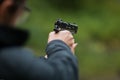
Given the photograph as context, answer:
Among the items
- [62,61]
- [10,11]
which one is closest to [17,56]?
[10,11]

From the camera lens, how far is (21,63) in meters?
2.49

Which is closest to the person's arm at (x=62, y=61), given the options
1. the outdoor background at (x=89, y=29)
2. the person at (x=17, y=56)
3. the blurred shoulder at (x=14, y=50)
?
the person at (x=17, y=56)

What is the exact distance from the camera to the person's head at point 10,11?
2494mm

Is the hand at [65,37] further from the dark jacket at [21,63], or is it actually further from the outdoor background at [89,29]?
the outdoor background at [89,29]

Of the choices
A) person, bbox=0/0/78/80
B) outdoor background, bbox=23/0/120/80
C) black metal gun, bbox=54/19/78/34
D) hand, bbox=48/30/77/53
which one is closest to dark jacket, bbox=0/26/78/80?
person, bbox=0/0/78/80

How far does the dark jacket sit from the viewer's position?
2.46 m

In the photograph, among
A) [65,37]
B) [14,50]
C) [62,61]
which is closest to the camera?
[14,50]

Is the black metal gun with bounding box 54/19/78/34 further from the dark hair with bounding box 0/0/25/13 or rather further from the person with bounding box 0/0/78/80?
the dark hair with bounding box 0/0/25/13

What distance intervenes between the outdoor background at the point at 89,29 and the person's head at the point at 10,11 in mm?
7060

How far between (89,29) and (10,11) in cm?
953

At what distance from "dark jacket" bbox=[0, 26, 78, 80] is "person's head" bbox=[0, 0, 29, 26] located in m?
0.04

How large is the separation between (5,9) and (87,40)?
353 inches

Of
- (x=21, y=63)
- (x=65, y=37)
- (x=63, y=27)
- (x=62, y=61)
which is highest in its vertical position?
(x=63, y=27)

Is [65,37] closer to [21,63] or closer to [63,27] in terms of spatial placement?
[63,27]
